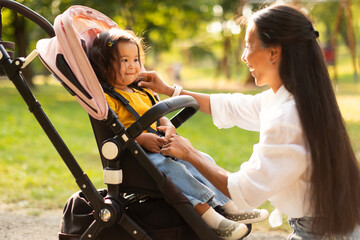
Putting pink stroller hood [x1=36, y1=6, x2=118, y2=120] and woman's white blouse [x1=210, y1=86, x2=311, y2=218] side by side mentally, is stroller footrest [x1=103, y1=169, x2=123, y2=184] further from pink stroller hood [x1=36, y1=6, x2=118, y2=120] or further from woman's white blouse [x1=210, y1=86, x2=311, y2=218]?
woman's white blouse [x1=210, y1=86, x2=311, y2=218]

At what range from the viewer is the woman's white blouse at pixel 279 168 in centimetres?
205

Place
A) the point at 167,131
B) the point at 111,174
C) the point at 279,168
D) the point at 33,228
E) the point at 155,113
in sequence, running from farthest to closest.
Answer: the point at 33,228, the point at 167,131, the point at 111,174, the point at 155,113, the point at 279,168

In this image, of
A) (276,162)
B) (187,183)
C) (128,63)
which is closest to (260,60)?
(276,162)

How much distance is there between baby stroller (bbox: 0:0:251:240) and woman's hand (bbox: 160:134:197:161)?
4.2 inches

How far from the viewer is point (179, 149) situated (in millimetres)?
2266

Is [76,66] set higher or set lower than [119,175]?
higher

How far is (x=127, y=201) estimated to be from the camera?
96.7 inches

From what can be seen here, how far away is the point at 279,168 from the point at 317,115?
0.28 meters

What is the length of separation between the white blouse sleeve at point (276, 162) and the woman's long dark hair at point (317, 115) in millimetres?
50

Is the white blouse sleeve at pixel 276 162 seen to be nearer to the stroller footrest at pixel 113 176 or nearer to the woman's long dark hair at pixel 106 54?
the stroller footrest at pixel 113 176

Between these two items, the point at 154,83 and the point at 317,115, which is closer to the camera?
the point at 317,115

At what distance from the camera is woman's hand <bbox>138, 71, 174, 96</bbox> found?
9.51ft

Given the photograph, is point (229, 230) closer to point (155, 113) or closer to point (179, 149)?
point (179, 149)

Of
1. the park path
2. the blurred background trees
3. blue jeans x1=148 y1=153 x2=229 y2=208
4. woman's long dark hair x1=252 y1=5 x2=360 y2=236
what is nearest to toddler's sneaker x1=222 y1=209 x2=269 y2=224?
blue jeans x1=148 y1=153 x2=229 y2=208
